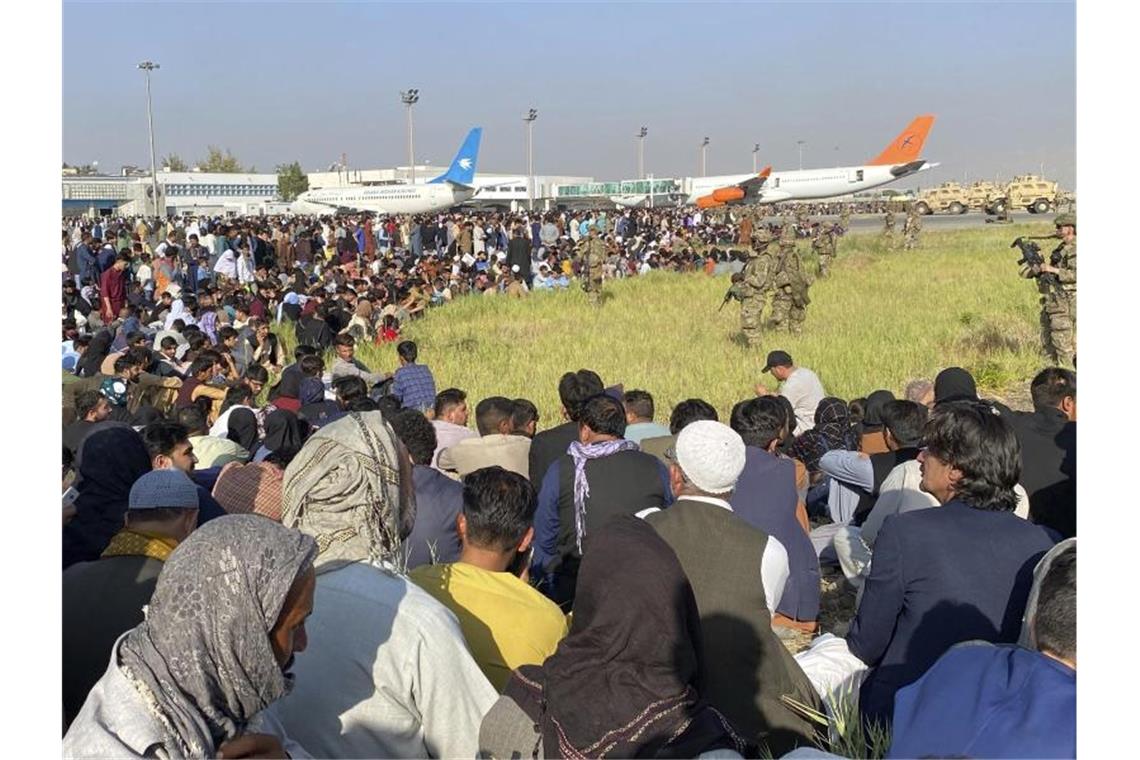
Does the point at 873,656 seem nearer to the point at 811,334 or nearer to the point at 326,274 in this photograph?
the point at 811,334

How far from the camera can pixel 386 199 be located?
2199 inches

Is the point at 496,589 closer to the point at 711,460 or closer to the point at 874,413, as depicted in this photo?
the point at 711,460

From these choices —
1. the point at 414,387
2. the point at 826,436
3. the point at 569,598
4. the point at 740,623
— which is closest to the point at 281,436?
the point at 414,387

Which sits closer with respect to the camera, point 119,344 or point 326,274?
point 119,344

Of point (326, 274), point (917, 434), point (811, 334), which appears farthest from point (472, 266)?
point (917, 434)

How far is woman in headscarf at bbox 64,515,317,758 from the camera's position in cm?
A: 203

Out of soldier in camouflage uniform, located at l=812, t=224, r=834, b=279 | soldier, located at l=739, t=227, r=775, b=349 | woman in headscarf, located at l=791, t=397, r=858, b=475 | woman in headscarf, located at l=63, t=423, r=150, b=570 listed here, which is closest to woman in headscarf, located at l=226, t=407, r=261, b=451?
woman in headscarf, located at l=63, t=423, r=150, b=570

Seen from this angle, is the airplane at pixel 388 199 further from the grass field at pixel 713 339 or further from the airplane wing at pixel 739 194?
the grass field at pixel 713 339

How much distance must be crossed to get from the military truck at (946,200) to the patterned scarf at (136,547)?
54.6 meters

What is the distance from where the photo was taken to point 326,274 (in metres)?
19.4

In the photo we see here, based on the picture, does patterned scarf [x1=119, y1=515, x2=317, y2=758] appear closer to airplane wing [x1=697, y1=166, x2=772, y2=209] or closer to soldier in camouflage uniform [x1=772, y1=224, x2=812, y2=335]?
soldier in camouflage uniform [x1=772, y1=224, x2=812, y2=335]

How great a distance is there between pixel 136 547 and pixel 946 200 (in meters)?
56.1

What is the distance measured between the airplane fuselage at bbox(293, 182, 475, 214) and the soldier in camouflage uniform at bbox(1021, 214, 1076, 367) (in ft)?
150
